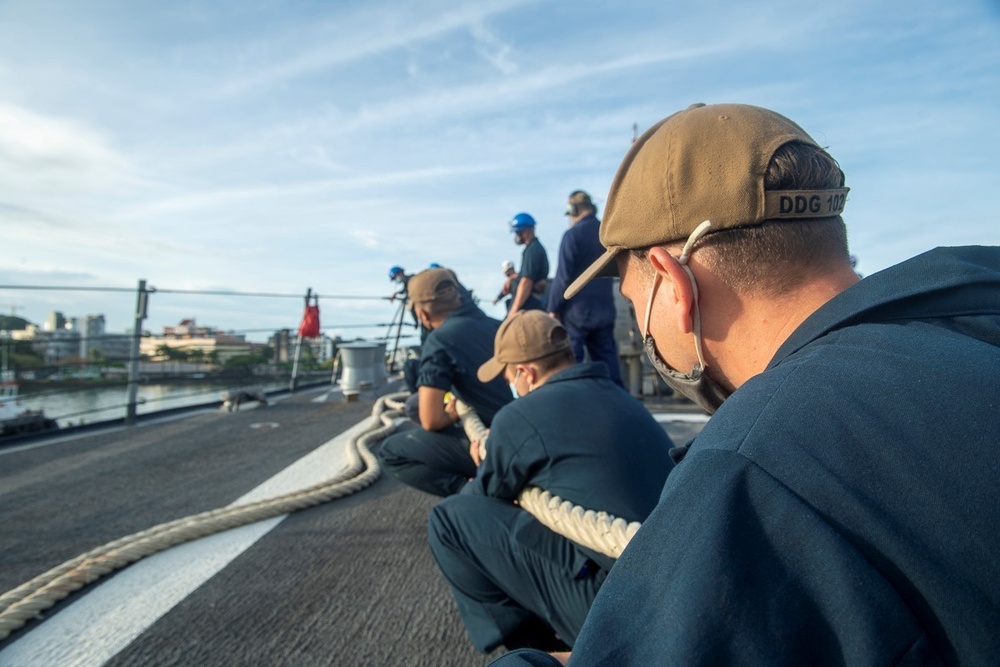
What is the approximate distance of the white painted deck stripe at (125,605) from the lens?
200 cm

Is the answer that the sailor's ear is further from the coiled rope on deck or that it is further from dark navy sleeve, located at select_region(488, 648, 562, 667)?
the coiled rope on deck

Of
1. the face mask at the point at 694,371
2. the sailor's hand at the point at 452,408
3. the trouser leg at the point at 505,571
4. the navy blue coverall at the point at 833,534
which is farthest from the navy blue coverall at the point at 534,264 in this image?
the navy blue coverall at the point at 833,534

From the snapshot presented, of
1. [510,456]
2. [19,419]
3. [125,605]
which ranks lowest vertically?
[125,605]

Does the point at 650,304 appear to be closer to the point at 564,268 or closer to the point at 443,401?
the point at 443,401

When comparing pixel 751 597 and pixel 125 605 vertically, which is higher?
pixel 751 597

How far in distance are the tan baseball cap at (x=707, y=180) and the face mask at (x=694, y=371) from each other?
28 millimetres

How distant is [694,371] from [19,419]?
638cm

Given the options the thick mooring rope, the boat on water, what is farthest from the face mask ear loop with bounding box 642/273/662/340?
the boat on water

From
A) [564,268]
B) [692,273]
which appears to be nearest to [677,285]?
[692,273]

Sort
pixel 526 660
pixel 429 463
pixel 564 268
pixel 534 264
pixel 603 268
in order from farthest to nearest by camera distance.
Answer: pixel 534 264 < pixel 564 268 < pixel 429 463 < pixel 603 268 < pixel 526 660

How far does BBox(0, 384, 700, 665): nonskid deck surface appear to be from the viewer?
79.7 inches

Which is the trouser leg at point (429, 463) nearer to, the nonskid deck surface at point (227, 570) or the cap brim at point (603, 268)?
the nonskid deck surface at point (227, 570)

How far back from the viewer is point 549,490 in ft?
7.06

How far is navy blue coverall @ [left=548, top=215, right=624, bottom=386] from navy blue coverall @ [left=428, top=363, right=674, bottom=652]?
2.55 metres
